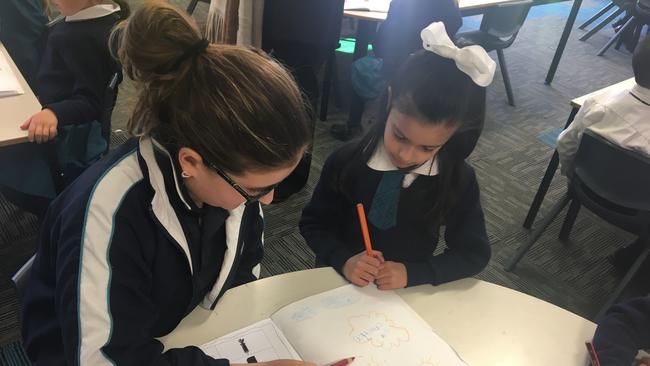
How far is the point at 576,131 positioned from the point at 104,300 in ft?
5.91

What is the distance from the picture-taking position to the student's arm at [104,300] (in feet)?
2.22

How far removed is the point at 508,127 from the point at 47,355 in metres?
2.93

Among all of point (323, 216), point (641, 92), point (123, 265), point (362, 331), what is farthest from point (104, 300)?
point (641, 92)

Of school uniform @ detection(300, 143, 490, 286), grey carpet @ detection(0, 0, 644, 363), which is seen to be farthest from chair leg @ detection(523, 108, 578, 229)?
school uniform @ detection(300, 143, 490, 286)

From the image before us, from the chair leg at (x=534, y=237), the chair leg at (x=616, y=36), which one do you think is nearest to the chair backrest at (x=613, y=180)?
the chair leg at (x=534, y=237)

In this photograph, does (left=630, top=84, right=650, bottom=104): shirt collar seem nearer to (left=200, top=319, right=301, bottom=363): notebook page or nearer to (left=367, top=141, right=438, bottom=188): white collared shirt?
(left=367, top=141, right=438, bottom=188): white collared shirt

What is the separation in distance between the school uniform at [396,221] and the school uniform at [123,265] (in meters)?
0.32

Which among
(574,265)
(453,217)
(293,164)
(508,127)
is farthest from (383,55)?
(293,164)

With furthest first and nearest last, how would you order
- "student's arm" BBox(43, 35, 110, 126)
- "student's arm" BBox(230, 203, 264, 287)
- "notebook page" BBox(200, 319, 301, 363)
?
"student's arm" BBox(43, 35, 110, 126), "student's arm" BBox(230, 203, 264, 287), "notebook page" BBox(200, 319, 301, 363)

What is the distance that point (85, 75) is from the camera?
5.40 ft

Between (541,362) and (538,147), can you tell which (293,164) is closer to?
(541,362)

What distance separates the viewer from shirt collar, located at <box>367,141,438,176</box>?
44.2 inches

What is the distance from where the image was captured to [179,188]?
2.59 feet

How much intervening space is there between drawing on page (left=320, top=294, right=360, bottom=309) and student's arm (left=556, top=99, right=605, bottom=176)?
128cm
